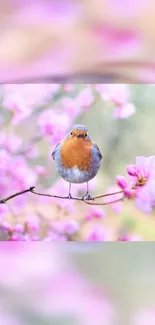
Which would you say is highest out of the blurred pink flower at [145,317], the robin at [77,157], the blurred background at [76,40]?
the blurred background at [76,40]

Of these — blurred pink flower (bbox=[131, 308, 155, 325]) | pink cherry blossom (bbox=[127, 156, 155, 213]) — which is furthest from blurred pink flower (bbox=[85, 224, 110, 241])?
blurred pink flower (bbox=[131, 308, 155, 325])

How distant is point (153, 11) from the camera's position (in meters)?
1.53

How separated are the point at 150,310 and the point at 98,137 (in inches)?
21.4

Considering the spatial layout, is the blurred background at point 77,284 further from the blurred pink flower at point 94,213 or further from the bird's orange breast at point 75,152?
the bird's orange breast at point 75,152

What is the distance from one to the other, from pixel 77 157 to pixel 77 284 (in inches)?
15.3

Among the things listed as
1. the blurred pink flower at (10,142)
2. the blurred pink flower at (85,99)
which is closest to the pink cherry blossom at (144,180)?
the blurred pink flower at (85,99)

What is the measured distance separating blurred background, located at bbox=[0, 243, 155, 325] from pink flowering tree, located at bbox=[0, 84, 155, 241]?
4 centimetres

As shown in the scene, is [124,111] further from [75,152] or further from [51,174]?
[51,174]

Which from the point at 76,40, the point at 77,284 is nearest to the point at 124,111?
the point at 76,40

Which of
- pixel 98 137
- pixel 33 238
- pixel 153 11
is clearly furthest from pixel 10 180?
pixel 153 11

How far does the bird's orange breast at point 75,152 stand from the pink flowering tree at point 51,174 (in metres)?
0.04

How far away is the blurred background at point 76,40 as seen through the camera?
1524mm

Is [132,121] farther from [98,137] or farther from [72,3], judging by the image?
[72,3]

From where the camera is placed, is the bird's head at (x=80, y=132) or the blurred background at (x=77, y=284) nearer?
the blurred background at (x=77, y=284)
